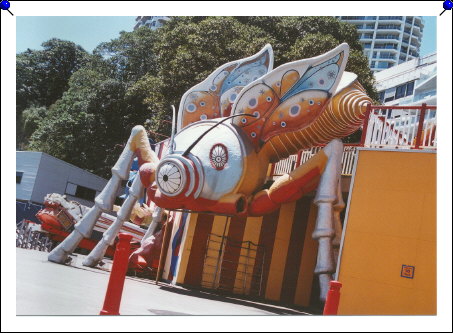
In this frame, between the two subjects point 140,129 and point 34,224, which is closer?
point 140,129

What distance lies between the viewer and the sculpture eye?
9.14 m

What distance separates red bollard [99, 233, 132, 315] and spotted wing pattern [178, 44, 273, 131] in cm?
504

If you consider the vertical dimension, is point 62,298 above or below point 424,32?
below

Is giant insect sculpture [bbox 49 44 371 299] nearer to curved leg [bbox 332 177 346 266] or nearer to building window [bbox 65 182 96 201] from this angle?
curved leg [bbox 332 177 346 266]

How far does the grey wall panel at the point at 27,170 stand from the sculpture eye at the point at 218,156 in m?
2.93

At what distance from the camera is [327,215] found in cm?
839

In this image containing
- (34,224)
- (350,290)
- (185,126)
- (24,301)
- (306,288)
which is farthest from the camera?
(34,224)

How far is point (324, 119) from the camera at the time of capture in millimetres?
9289

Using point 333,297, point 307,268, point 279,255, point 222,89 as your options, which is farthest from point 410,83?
point 333,297

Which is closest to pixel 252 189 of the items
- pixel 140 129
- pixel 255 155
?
pixel 255 155

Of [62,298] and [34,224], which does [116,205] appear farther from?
[62,298]

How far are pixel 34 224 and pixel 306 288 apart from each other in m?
6.60

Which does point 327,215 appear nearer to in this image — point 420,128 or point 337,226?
point 337,226

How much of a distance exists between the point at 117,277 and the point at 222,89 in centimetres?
549
